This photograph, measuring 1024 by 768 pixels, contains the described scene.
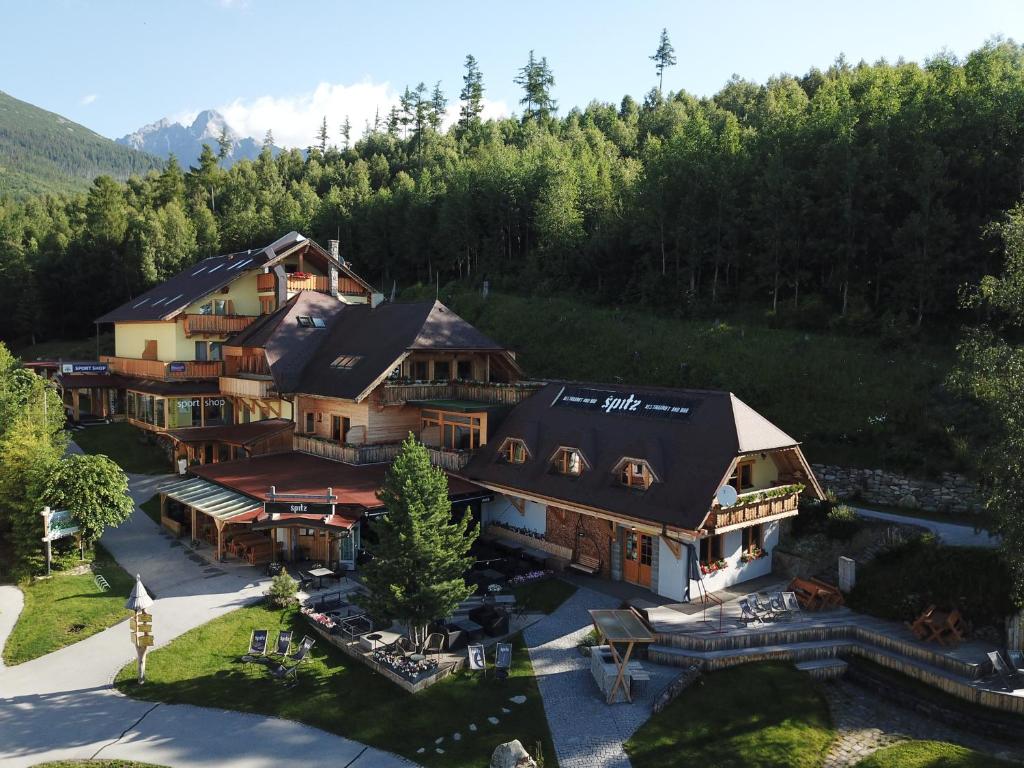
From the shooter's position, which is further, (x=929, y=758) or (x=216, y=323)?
(x=216, y=323)

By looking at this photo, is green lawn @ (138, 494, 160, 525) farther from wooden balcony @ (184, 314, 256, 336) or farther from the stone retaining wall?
the stone retaining wall

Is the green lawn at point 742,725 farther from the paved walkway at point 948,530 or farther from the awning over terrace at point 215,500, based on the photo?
the awning over terrace at point 215,500

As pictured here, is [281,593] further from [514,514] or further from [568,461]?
[568,461]

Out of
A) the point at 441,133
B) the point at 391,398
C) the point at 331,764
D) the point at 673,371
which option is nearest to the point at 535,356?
the point at 673,371

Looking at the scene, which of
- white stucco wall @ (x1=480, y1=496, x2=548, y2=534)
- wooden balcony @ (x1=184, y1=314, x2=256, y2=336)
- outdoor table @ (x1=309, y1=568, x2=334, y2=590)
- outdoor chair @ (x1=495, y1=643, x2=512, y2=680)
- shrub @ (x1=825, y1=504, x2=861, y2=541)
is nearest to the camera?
outdoor chair @ (x1=495, y1=643, x2=512, y2=680)

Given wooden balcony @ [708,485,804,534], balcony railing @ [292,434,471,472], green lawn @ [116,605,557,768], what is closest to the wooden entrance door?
wooden balcony @ [708,485,804,534]

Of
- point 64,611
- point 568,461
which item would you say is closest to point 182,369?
point 64,611
